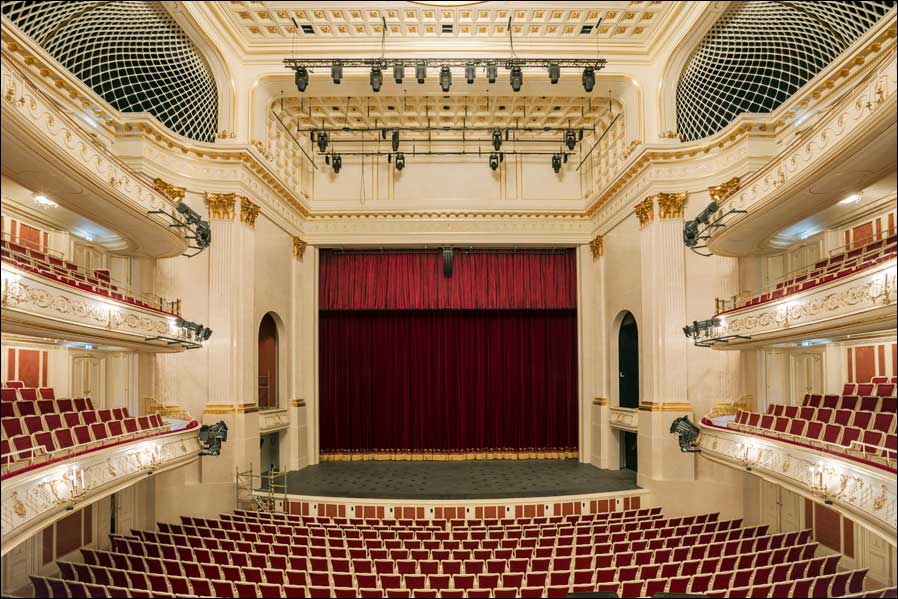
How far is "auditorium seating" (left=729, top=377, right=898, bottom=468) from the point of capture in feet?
27.6

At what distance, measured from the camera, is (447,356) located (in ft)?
67.9

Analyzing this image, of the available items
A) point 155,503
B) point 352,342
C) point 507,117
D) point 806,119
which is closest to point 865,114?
point 806,119

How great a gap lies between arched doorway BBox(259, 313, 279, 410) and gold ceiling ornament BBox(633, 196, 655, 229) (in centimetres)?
1001

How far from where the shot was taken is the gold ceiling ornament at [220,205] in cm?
1431

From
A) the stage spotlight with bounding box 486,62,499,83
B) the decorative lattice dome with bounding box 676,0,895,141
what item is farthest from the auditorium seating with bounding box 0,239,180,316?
the decorative lattice dome with bounding box 676,0,895,141

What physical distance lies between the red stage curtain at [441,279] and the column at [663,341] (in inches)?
218

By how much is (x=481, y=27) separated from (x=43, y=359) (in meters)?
11.5

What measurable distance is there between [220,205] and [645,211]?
988 centimetres

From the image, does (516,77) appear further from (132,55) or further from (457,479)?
(457,479)

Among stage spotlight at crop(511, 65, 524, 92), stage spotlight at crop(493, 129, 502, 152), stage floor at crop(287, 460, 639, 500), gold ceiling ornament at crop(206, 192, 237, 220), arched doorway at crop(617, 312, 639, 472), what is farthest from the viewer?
stage spotlight at crop(493, 129, 502, 152)

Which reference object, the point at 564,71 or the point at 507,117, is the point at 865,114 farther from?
the point at 507,117

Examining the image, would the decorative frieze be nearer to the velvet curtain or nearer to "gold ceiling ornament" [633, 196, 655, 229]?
the velvet curtain

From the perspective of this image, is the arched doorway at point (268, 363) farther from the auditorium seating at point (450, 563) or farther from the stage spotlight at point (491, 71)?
the stage spotlight at point (491, 71)

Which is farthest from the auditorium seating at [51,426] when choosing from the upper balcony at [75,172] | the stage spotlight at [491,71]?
the stage spotlight at [491,71]
